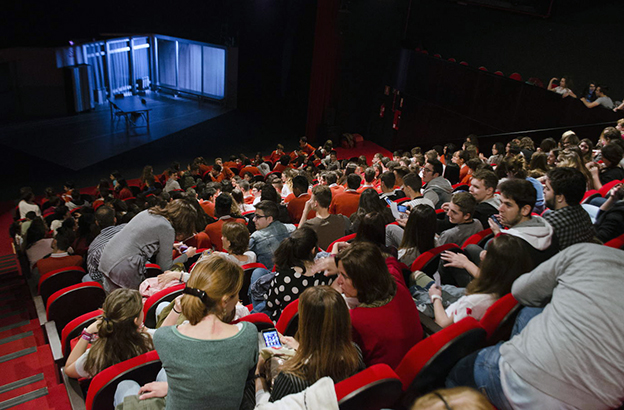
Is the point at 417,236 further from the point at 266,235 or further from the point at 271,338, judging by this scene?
the point at 271,338

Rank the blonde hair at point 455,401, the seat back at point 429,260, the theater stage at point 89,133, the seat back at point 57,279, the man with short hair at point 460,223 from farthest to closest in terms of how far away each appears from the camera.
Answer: the theater stage at point 89,133
the seat back at point 57,279
the man with short hair at point 460,223
the seat back at point 429,260
the blonde hair at point 455,401

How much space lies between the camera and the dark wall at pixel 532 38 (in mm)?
8383

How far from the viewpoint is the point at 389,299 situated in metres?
2.13

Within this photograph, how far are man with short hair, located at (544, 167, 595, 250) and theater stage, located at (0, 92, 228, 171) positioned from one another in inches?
377

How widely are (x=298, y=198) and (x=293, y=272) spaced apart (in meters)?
2.59

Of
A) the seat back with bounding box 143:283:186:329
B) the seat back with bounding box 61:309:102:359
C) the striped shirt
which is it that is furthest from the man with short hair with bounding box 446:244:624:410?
the striped shirt

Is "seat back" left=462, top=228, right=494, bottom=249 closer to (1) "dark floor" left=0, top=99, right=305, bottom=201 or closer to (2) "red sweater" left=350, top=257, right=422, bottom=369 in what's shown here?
(2) "red sweater" left=350, top=257, right=422, bottom=369

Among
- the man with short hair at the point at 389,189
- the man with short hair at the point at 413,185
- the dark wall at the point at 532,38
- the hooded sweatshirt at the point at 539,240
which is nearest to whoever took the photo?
the hooded sweatshirt at the point at 539,240

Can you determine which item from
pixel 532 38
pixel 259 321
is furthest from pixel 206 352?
pixel 532 38

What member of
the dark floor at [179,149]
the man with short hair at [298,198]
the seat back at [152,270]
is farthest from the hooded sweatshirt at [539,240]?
the dark floor at [179,149]

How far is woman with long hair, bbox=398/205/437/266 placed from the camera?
312cm

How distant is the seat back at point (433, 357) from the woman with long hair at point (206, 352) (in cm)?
67

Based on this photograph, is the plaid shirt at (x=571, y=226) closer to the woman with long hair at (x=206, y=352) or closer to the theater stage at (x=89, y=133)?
the woman with long hair at (x=206, y=352)

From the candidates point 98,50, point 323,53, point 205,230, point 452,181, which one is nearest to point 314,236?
point 205,230
